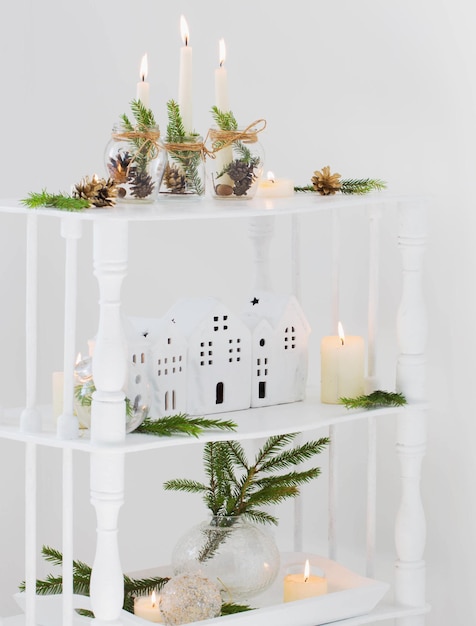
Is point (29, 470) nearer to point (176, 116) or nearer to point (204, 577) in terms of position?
point (204, 577)

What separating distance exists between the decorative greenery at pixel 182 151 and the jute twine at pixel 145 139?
4 centimetres

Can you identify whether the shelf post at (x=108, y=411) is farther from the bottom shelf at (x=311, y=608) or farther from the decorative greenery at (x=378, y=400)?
the decorative greenery at (x=378, y=400)

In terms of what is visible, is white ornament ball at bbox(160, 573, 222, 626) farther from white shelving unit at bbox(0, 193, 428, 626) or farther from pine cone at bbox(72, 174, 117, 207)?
pine cone at bbox(72, 174, 117, 207)

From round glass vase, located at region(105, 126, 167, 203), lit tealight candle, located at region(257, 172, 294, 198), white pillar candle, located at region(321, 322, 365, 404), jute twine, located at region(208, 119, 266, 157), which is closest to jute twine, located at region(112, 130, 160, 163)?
round glass vase, located at region(105, 126, 167, 203)

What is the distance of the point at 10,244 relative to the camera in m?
2.62

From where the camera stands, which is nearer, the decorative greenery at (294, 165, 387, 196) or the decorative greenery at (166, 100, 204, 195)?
the decorative greenery at (166, 100, 204, 195)

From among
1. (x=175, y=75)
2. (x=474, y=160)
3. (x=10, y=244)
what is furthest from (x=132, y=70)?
(x=474, y=160)

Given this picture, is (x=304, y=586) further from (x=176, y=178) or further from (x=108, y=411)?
(x=176, y=178)

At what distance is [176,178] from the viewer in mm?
1909

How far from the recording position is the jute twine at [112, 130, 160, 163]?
184 centimetres

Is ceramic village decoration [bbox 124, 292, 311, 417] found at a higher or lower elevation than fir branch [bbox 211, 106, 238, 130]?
lower

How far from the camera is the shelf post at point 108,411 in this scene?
172 centimetres

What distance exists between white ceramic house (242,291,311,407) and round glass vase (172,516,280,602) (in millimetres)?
196

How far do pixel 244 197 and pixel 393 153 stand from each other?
48cm
